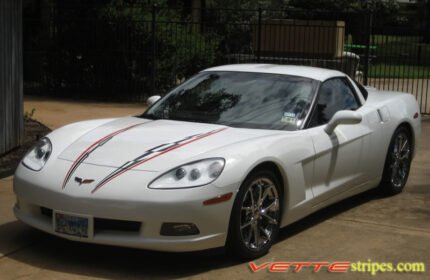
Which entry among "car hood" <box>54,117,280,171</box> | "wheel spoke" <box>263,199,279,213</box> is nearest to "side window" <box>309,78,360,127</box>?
"car hood" <box>54,117,280,171</box>

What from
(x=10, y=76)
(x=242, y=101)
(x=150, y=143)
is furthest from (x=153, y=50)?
(x=150, y=143)

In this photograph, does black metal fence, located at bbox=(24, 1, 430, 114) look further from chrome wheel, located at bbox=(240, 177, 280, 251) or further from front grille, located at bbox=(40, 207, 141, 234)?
front grille, located at bbox=(40, 207, 141, 234)

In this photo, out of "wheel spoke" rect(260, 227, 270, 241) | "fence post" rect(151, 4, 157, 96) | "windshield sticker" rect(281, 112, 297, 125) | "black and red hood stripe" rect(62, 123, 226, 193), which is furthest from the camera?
"fence post" rect(151, 4, 157, 96)

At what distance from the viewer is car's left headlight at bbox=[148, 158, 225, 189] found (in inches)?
187

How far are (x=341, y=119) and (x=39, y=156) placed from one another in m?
2.47

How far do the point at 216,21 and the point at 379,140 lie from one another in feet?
45.8

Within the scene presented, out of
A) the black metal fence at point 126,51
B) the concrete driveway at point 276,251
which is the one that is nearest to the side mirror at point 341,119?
the concrete driveway at point 276,251

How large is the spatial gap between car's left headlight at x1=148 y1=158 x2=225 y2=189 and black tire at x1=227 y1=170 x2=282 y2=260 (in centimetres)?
24

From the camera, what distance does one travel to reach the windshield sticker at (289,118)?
584cm

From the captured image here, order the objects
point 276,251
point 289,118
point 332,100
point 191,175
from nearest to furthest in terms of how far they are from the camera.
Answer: point 191,175, point 276,251, point 289,118, point 332,100

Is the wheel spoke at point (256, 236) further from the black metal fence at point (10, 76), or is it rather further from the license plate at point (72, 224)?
the black metal fence at point (10, 76)

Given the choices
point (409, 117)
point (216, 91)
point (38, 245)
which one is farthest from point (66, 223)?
point (409, 117)

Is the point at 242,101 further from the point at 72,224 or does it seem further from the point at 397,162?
the point at 397,162

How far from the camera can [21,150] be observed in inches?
344
